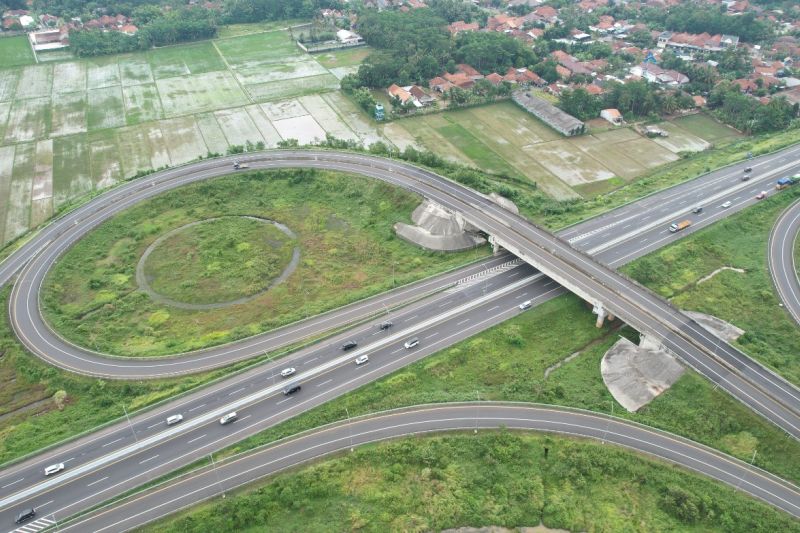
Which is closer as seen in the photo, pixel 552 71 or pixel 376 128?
pixel 376 128

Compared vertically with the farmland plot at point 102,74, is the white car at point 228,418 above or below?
below

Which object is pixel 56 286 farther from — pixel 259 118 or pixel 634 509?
pixel 634 509

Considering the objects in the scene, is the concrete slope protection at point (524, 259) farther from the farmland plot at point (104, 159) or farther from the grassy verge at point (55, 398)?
the farmland plot at point (104, 159)

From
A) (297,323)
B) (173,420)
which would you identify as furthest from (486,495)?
(173,420)

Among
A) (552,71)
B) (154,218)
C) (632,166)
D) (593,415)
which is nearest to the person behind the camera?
(593,415)

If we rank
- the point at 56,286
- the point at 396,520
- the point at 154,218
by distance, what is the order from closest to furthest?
the point at 396,520 < the point at 56,286 < the point at 154,218

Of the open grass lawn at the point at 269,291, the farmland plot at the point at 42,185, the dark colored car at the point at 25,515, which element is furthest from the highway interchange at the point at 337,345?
the farmland plot at the point at 42,185

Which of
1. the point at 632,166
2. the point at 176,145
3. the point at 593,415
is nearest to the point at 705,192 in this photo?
the point at 632,166
